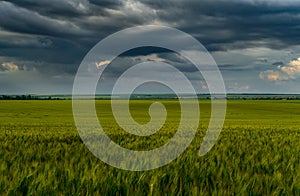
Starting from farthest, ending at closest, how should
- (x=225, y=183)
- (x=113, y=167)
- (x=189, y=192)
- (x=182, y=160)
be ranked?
(x=182, y=160)
(x=113, y=167)
(x=225, y=183)
(x=189, y=192)

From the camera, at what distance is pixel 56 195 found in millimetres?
4539

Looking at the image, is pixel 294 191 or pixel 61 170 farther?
pixel 61 170

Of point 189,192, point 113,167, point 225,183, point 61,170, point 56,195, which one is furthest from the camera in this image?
point 113,167

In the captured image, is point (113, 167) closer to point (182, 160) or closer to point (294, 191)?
point (182, 160)

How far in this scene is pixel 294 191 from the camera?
204 inches

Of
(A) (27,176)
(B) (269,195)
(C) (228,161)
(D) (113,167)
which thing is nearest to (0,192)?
(A) (27,176)

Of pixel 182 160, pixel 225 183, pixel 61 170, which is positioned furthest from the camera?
pixel 182 160

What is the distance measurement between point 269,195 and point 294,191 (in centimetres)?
47

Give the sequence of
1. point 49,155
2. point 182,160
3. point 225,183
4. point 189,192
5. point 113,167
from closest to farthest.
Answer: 1. point 189,192
2. point 225,183
3. point 113,167
4. point 182,160
5. point 49,155

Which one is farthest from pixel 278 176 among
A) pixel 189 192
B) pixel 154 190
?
pixel 154 190

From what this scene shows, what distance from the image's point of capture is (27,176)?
5164mm

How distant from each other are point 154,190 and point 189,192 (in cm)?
47

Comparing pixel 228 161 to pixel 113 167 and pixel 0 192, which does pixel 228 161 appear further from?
pixel 0 192

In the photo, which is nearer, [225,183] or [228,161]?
[225,183]
